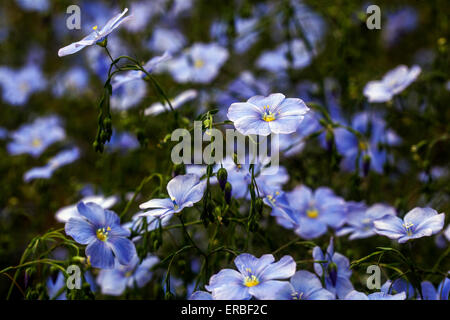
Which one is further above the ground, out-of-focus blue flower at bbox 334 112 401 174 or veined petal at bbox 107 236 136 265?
out-of-focus blue flower at bbox 334 112 401 174

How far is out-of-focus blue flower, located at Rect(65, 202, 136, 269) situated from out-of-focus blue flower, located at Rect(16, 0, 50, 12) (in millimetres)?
2330

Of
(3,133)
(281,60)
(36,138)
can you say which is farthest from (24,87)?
(281,60)

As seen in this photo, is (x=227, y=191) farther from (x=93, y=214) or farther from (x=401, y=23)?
(x=401, y=23)

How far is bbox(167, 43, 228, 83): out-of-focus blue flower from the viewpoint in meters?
2.71

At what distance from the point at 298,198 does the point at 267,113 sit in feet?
1.97

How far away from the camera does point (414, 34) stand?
138 inches

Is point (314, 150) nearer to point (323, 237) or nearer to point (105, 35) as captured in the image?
point (323, 237)

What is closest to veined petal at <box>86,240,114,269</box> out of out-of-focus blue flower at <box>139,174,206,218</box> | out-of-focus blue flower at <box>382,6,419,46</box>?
out-of-focus blue flower at <box>139,174,206,218</box>

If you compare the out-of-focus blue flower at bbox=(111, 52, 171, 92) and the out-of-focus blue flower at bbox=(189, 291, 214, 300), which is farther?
the out-of-focus blue flower at bbox=(111, 52, 171, 92)

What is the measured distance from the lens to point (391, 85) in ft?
7.08

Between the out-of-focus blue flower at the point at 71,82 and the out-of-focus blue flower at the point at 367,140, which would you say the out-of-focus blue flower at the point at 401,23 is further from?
the out-of-focus blue flower at the point at 71,82

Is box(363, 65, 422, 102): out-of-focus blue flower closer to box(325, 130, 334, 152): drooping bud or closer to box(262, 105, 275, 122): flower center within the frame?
box(325, 130, 334, 152): drooping bud

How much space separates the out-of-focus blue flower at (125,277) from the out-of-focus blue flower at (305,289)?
0.56 metres

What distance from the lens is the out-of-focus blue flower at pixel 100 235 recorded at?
1.49m
